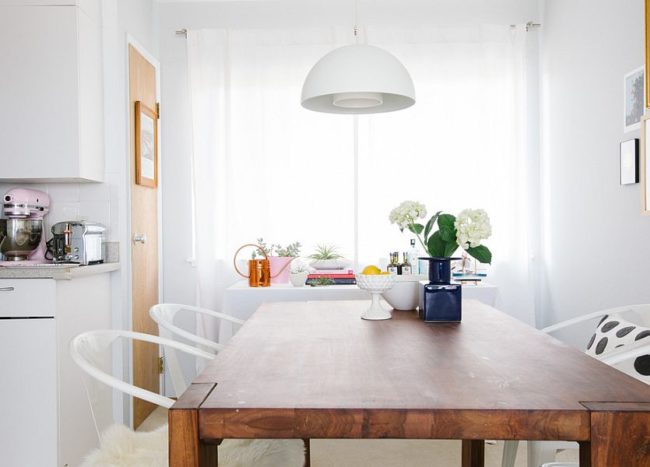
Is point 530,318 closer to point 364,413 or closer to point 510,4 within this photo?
point 510,4

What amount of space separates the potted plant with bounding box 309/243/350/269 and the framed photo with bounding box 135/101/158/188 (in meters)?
1.11

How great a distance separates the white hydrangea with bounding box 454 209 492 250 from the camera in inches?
81.7

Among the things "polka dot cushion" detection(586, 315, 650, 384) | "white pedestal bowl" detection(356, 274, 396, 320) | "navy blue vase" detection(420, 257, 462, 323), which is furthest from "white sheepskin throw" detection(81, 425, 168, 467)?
"polka dot cushion" detection(586, 315, 650, 384)

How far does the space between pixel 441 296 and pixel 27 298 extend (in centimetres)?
178

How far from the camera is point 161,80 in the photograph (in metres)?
4.32

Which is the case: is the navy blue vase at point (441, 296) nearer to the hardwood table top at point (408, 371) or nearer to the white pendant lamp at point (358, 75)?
the hardwood table top at point (408, 371)

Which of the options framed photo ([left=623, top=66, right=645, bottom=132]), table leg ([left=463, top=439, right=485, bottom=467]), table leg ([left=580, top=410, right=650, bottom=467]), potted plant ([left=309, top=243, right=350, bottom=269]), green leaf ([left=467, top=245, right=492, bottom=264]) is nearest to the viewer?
table leg ([left=580, top=410, right=650, bottom=467])

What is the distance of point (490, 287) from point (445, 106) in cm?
135

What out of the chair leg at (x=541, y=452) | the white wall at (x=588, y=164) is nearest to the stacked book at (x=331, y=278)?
the white wall at (x=588, y=164)

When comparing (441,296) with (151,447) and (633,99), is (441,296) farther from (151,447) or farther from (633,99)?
(633,99)

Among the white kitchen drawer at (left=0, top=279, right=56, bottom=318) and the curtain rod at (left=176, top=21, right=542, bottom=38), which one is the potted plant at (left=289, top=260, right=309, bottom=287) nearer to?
the white kitchen drawer at (left=0, top=279, right=56, bottom=318)

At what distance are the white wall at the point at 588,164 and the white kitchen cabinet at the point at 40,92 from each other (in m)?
2.66

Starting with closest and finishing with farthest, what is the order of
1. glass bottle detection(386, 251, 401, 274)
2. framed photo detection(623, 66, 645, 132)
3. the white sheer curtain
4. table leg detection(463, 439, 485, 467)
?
1. table leg detection(463, 439, 485, 467)
2. framed photo detection(623, 66, 645, 132)
3. glass bottle detection(386, 251, 401, 274)
4. the white sheer curtain

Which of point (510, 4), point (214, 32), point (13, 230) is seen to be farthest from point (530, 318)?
point (13, 230)
